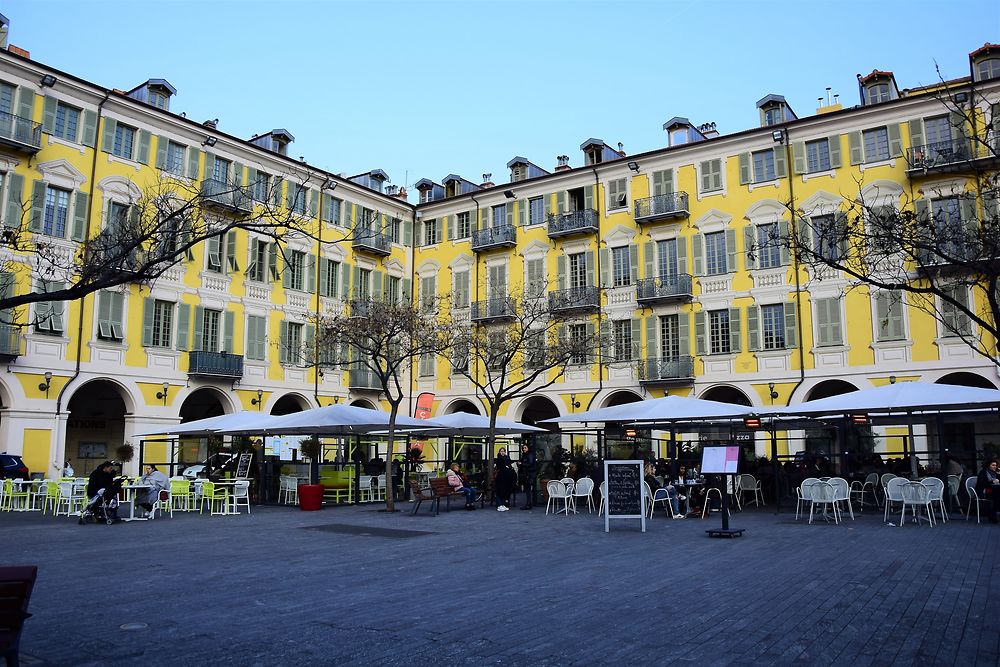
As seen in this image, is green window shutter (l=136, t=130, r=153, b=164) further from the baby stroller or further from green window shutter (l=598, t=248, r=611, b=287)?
green window shutter (l=598, t=248, r=611, b=287)

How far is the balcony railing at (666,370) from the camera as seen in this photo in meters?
29.4

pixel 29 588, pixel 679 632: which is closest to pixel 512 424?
pixel 679 632

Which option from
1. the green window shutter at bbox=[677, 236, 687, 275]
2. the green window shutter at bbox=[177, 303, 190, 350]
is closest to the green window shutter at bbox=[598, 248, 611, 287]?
the green window shutter at bbox=[677, 236, 687, 275]

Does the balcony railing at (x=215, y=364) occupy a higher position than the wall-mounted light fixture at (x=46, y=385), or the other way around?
the balcony railing at (x=215, y=364)

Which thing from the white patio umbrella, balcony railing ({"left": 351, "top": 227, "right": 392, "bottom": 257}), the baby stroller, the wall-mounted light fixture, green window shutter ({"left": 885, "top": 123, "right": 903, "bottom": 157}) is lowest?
the baby stroller

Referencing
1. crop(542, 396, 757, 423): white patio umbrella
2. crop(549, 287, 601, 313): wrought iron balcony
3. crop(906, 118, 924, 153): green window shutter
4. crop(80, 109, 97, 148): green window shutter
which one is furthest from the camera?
crop(549, 287, 601, 313): wrought iron balcony

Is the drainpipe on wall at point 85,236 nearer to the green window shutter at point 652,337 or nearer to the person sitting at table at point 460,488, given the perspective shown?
the person sitting at table at point 460,488

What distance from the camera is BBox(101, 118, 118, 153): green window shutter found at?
26.5 metres

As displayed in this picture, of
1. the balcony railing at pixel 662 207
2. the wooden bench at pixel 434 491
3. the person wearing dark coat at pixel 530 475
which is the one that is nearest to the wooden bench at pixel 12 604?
the wooden bench at pixel 434 491

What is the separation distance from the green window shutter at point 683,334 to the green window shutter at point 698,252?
1.69 m

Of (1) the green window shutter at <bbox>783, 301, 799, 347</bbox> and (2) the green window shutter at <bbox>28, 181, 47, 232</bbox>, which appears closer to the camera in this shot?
(2) the green window shutter at <bbox>28, 181, 47, 232</bbox>

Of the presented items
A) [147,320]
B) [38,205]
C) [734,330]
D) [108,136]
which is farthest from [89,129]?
[734,330]

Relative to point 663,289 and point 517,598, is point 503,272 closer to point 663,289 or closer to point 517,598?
point 663,289

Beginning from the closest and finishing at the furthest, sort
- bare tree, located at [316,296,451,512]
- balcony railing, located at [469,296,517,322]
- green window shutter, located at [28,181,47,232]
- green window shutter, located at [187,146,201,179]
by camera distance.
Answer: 1. bare tree, located at [316,296,451,512]
2. green window shutter, located at [28,181,47,232]
3. green window shutter, located at [187,146,201,179]
4. balcony railing, located at [469,296,517,322]
